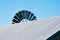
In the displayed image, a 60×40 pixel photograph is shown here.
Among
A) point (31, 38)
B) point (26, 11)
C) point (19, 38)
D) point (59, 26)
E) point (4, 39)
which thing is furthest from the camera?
point (26, 11)

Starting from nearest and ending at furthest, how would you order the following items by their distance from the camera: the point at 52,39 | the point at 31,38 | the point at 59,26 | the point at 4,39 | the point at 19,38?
1. the point at 52,39
2. the point at 59,26
3. the point at 31,38
4. the point at 19,38
5. the point at 4,39

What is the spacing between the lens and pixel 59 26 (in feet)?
40.7

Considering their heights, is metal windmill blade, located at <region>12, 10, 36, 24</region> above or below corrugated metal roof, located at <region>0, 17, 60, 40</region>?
above

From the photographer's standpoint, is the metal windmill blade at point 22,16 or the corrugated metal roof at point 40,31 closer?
the corrugated metal roof at point 40,31

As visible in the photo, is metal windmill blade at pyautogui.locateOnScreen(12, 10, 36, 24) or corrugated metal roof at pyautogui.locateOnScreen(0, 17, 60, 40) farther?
metal windmill blade at pyautogui.locateOnScreen(12, 10, 36, 24)

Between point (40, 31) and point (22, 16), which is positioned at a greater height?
point (22, 16)

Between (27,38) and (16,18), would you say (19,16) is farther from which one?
(27,38)

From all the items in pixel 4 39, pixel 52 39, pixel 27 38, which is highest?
pixel 4 39

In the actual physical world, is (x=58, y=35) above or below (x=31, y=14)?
below

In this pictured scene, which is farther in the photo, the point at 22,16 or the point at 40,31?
the point at 22,16

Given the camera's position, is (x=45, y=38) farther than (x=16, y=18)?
No

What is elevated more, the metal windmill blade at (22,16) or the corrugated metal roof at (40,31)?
the metal windmill blade at (22,16)

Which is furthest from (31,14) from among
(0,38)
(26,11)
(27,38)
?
(27,38)

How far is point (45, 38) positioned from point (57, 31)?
35.5 inches
